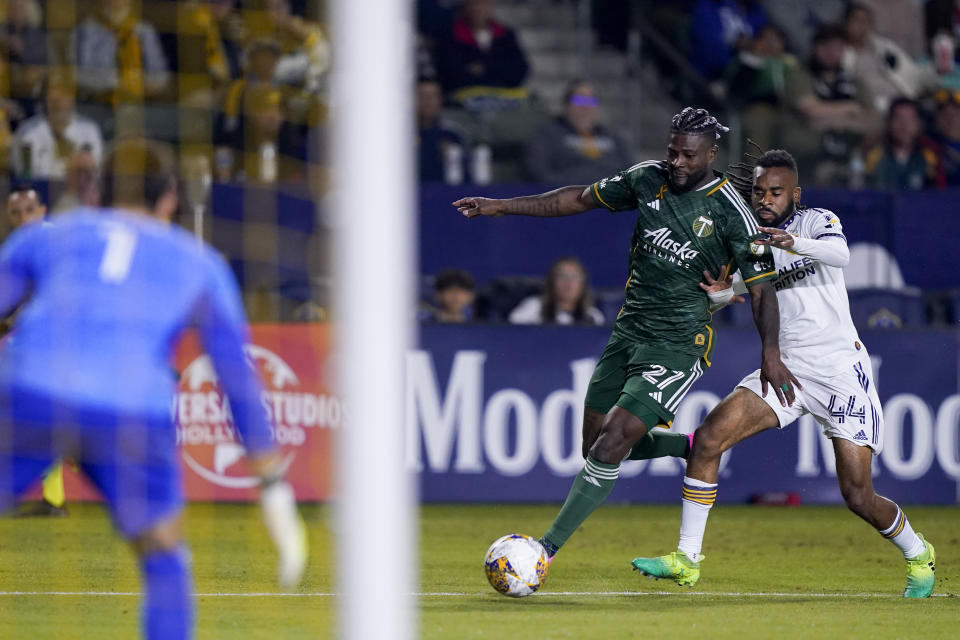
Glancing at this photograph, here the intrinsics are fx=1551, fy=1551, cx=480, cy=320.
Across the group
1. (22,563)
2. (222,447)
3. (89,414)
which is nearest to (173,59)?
(222,447)

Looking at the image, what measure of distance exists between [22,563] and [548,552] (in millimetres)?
2857

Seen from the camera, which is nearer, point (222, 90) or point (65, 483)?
point (65, 483)

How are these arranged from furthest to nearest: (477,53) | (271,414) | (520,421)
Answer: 1. (477,53)
2. (520,421)
3. (271,414)

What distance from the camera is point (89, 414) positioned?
430cm

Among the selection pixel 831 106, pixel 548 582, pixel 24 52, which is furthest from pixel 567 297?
pixel 24 52

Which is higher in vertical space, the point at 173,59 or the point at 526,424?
the point at 173,59

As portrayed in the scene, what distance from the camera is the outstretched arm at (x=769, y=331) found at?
7332mm

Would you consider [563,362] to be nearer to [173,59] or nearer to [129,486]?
[173,59]

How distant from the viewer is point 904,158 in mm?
13961

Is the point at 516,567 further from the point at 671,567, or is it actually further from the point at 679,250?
the point at 679,250

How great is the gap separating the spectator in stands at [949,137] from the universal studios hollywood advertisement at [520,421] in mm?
2786

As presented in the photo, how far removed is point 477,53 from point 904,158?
4.00 meters

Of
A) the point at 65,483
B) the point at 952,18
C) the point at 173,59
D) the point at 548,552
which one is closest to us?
the point at 548,552

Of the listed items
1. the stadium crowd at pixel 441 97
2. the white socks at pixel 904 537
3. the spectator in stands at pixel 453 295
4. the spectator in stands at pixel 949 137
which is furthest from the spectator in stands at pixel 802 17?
the white socks at pixel 904 537
